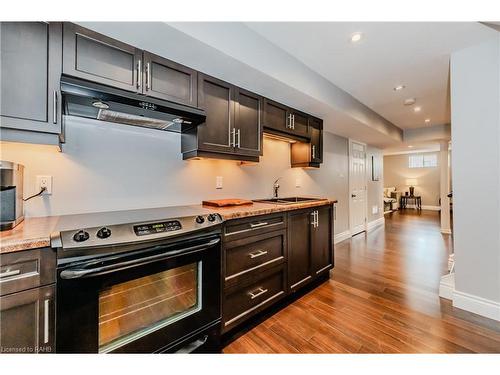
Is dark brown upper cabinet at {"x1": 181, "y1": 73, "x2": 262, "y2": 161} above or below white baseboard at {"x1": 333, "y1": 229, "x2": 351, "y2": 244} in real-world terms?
above

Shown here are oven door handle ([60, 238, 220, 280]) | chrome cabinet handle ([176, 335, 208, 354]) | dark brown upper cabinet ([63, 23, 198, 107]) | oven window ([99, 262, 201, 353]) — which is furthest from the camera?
chrome cabinet handle ([176, 335, 208, 354])

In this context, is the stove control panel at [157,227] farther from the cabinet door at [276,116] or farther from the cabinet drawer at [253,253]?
the cabinet door at [276,116]

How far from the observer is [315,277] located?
2.45m

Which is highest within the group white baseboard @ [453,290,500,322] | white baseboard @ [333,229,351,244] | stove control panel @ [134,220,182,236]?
stove control panel @ [134,220,182,236]

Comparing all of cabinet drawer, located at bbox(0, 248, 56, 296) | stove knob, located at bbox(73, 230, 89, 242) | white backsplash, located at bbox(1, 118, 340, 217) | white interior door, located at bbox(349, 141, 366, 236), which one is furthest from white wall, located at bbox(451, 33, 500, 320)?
cabinet drawer, located at bbox(0, 248, 56, 296)

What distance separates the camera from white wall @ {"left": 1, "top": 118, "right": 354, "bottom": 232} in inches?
57.3

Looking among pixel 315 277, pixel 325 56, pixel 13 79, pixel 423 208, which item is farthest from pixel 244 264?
pixel 423 208

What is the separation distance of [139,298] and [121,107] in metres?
1.21

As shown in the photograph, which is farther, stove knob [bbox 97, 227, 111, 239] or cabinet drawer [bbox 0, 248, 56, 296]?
stove knob [bbox 97, 227, 111, 239]

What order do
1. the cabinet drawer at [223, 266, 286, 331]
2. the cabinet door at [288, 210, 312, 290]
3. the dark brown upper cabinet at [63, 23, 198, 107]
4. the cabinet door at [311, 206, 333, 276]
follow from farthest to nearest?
the cabinet door at [311, 206, 333, 276] < the cabinet door at [288, 210, 312, 290] < the cabinet drawer at [223, 266, 286, 331] < the dark brown upper cabinet at [63, 23, 198, 107]

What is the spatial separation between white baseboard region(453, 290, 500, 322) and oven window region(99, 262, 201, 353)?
241 cm

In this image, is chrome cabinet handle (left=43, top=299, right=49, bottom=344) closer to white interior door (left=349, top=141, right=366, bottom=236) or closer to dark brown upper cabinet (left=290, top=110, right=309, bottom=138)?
dark brown upper cabinet (left=290, top=110, right=309, bottom=138)

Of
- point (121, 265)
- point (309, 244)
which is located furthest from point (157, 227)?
point (309, 244)

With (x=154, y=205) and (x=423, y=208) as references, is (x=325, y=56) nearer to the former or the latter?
(x=154, y=205)
